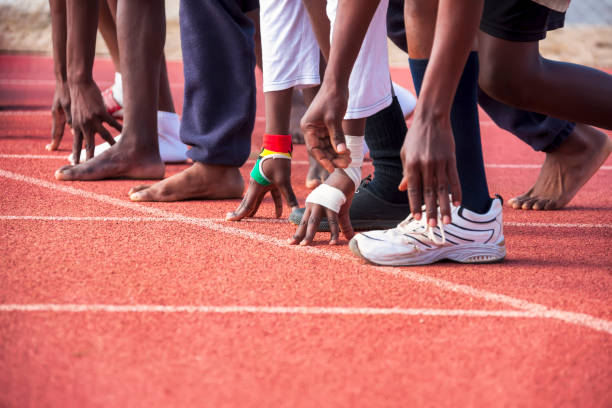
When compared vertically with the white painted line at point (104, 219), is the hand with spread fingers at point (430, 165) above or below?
above

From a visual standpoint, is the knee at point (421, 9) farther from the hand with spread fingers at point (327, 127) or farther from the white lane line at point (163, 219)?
the white lane line at point (163, 219)

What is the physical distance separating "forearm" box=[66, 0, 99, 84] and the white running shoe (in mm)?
2025

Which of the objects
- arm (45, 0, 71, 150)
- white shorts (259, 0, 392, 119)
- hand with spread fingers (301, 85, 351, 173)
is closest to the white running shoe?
hand with spread fingers (301, 85, 351, 173)

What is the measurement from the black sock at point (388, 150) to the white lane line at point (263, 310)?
991mm

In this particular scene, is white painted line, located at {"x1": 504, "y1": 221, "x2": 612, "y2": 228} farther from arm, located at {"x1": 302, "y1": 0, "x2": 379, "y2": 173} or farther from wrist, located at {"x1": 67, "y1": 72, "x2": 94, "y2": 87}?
wrist, located at {"x1": 67, "y1": 72, "x2": 94, "y2": 87}

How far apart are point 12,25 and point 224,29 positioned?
15.8m

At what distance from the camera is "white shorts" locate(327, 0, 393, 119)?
2.64 metres

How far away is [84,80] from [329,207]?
1.81 meters

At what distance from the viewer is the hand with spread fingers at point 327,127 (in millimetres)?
2143

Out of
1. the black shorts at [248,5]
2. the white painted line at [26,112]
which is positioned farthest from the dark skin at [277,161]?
the white painted line at [26,112]

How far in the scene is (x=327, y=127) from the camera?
2.16 meters

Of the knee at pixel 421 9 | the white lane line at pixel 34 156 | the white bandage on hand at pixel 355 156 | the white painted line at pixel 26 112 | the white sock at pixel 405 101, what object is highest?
the knee at pixel 421 9

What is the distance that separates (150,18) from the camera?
149 inches

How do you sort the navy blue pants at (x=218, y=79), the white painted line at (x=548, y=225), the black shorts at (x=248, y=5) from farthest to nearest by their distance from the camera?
the black shorts at (x=248, y=5) < the navy blue pants at (x=218, y=79) < the white painted line at (x=548, y=225)
